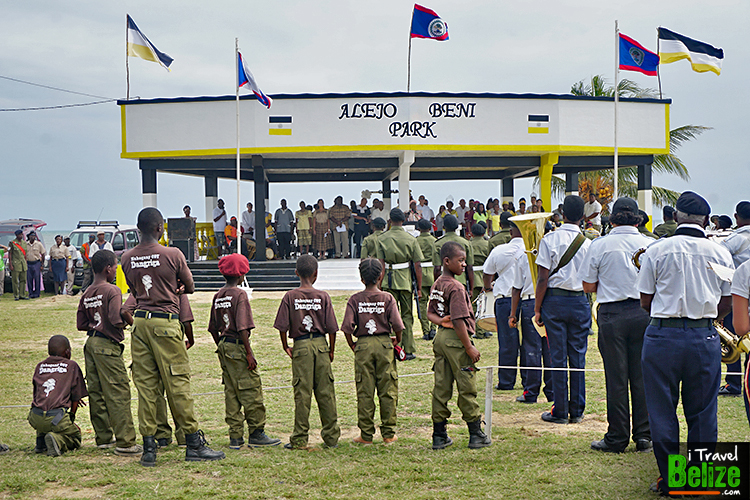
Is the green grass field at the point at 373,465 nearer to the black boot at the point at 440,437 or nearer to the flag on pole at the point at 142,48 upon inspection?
the black boot at the point at 440,437

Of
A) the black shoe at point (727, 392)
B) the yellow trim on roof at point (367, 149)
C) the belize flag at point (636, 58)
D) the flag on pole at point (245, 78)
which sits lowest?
the black shoe at point (727, 392)

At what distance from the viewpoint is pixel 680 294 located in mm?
4391

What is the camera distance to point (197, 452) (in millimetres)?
5480

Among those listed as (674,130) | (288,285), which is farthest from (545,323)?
(674,130)

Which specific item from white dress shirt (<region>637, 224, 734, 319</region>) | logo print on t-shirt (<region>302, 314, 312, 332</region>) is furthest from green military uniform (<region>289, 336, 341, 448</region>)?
white dress shirt (<region>637, 224, 734, 319</region>)

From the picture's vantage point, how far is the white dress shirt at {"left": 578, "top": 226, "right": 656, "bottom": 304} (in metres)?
5.37

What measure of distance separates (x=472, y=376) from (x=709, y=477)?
74.1 inches

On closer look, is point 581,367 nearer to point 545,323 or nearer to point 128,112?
point 545,323

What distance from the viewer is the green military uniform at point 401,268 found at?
32.7 ft

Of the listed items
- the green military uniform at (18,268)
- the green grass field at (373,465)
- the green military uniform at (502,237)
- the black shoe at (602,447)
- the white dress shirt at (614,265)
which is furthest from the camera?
the green military uniform at (18,268)

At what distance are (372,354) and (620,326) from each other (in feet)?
6.81

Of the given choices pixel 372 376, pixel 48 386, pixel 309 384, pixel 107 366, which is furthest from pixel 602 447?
pixel 48 386

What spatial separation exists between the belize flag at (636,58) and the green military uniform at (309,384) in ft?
55.2

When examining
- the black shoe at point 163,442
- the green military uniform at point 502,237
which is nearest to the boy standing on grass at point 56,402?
the black shoe at point 163,442
